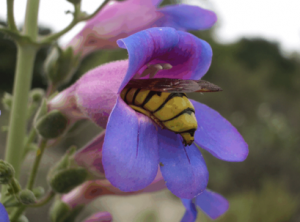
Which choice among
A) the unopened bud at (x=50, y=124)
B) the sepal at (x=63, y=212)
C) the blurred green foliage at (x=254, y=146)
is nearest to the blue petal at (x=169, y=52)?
the unopened bud at (x=50, y=124)

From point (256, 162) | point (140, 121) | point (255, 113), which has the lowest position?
point (255, 113)

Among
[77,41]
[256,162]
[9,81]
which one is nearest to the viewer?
[77,41]

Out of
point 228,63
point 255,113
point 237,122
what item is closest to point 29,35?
point 237,122

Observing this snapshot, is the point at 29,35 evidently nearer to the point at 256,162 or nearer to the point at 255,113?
the point at 256,162

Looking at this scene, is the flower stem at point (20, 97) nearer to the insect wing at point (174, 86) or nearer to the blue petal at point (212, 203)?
the insect wing at point (174, 86)

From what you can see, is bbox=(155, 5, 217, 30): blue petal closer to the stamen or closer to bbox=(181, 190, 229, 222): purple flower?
the stamen

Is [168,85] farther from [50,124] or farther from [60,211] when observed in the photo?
[60,211]

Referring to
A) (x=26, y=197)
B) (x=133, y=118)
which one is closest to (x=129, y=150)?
(x=133, y=118)
